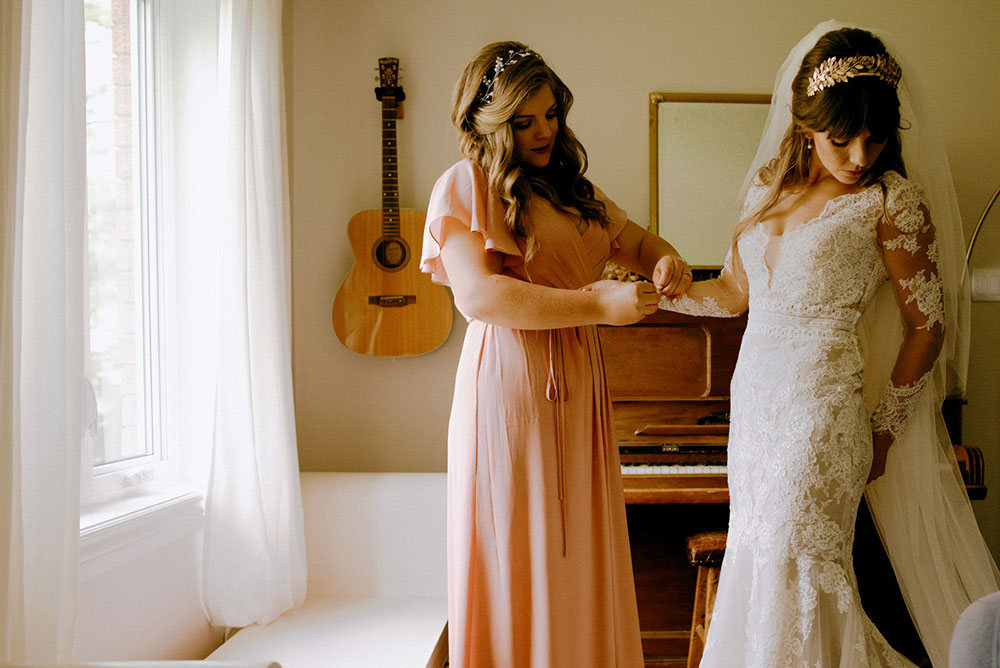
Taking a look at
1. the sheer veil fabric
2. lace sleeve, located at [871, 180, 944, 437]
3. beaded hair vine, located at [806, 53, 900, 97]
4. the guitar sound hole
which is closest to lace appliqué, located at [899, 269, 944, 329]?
lace sleeve, located at [871, 180, 944, 437]

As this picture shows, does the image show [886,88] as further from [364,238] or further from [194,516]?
[194,516]

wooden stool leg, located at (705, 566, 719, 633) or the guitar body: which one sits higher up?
the guitar body

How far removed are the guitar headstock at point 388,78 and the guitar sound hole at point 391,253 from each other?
0.56 m

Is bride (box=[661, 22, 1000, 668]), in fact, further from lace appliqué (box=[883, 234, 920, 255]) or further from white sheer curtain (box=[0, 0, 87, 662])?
white sheer curtain (box=[0, 0, 87, 662])

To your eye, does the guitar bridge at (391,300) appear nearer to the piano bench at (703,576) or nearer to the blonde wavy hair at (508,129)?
the piano bench at (703,576)

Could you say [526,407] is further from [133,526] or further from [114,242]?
[114,242]

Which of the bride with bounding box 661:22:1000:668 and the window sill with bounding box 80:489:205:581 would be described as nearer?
the window sill with bounding box 80:489:205:581

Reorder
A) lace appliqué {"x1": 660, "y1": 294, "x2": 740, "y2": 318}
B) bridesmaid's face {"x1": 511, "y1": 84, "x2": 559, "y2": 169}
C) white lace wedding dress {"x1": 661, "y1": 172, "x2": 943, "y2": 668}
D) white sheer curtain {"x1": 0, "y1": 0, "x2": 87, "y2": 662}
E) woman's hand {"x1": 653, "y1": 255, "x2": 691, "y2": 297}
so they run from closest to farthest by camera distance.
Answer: white sheer curtain {"x1": 0, "y1": 0, "x2": 87, "y2": 662} < bridesmaid's face {"x1": 511, "y1": 84, "x2": 559, "y2": 169} < woman's hand {"x1": 653, "y1": 255, "x2": 691, "y2": 297} < white lace wedding dress {"x1": 661, "y1": 172, "x2": 943, "y2": 668} < lace appliqué {"x1": 660, "y1": 294, "x2": 740, "y2": 318}

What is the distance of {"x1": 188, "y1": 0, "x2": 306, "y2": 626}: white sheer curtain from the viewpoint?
2189 mm

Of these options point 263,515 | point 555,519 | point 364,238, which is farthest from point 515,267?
point 364,238

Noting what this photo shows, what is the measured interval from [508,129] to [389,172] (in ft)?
5.20

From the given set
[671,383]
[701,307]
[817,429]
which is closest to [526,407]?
[817,429]

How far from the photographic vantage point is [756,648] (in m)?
1.79

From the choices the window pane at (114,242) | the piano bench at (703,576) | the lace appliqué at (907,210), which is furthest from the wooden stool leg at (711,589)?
the window pane at (114,242)
